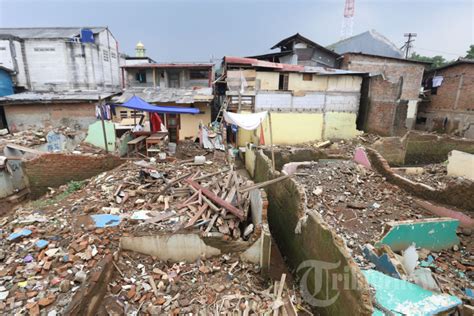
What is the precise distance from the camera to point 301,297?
5129 mm

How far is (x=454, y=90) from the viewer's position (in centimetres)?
1712

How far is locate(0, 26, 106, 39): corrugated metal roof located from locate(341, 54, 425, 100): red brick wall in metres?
21.0

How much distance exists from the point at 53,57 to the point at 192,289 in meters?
23.1

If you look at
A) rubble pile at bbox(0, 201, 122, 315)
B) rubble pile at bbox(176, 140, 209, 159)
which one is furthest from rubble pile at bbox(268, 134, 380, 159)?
rubble pile at bbox(0, 201, 122, 315)

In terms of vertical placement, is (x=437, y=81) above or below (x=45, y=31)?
below

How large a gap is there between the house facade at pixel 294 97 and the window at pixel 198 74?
11.6 feet

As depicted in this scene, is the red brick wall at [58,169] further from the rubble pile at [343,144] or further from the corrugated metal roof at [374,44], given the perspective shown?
the corrugated metal roof at [374,44]

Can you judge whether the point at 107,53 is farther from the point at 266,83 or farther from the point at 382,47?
the point at 382,47

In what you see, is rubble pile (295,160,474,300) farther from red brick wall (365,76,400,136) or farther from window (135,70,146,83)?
window (135,70,146,83)

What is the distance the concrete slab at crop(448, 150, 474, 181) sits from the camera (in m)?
8.76

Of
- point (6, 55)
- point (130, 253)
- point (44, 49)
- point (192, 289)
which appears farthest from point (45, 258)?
point (6, 55)

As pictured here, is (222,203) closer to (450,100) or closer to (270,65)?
(270,65)

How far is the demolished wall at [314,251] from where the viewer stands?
340 centimetres

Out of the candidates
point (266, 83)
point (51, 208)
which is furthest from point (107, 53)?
point (51, 208)
